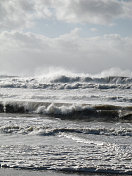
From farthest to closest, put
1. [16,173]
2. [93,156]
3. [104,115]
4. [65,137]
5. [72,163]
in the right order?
[104,115] < [65,137] < [93,156] < [72,163] < [16,173]

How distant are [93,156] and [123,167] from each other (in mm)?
707

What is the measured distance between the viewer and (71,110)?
40.7 ft

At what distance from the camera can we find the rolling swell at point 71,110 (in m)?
11.4

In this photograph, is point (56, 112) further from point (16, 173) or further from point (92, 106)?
point (16, 173)

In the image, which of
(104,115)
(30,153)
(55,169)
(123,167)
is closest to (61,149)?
(30,153)

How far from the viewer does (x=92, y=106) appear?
12617 millimetres

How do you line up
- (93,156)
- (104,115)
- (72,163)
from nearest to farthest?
(72,163) → (93,156) → (104,115)

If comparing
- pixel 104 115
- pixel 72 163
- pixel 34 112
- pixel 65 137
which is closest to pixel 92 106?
pixel 104 115

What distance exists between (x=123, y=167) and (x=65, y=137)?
8.17 ft

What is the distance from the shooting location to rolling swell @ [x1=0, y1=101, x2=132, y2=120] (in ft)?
37.4

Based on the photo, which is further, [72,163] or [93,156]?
[93,156]

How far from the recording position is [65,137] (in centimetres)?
657

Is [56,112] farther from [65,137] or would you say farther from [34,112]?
[65,137]

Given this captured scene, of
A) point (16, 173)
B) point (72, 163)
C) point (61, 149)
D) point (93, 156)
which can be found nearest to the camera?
point (16, 173)
